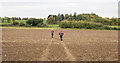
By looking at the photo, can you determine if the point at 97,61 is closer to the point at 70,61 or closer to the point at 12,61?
the point at 70,61

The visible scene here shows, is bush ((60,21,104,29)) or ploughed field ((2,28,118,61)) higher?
bush ((60,21,104,29))

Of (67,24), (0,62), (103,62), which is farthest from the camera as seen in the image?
(67,24)

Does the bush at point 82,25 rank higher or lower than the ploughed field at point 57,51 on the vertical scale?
higher

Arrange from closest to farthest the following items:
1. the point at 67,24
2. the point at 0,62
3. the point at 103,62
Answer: the point at 0,62, the point at 103,62, the point at 67,24

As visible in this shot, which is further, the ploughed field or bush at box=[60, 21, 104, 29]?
bush at box=[60, 21, 104, 29]

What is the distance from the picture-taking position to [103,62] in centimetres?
947

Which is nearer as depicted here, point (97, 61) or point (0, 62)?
point (0, 62)

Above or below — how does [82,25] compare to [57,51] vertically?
above

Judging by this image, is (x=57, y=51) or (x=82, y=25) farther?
(x=82, y=25)

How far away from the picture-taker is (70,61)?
9.55 meters

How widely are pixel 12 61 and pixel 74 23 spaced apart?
75698 millimetres

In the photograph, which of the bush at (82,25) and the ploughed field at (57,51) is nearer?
the ploughed field at (57,51)

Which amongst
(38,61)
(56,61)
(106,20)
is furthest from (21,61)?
(106,20)

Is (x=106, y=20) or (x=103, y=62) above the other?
(x=106, y=20)
